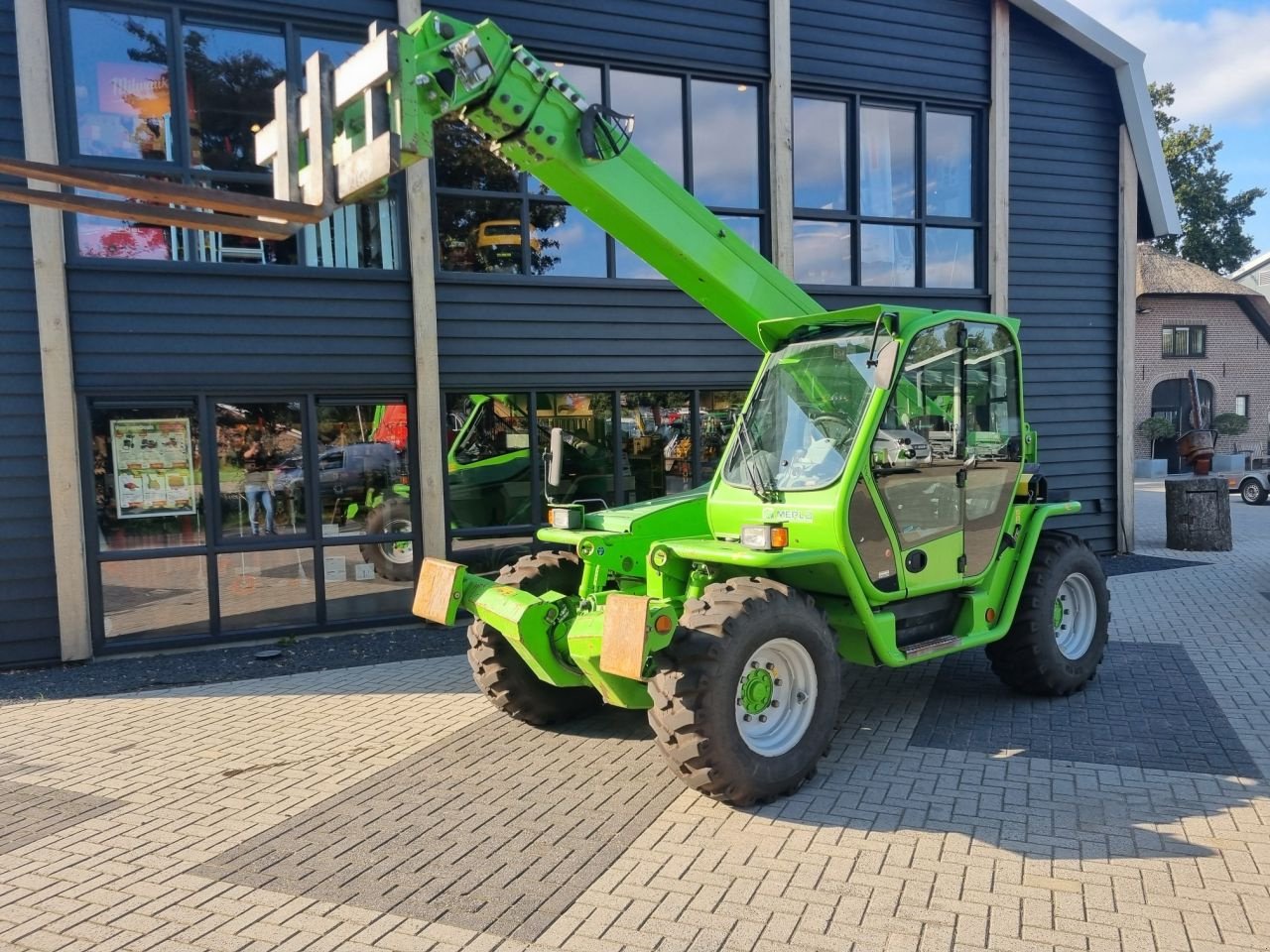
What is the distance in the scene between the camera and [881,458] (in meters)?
4.82

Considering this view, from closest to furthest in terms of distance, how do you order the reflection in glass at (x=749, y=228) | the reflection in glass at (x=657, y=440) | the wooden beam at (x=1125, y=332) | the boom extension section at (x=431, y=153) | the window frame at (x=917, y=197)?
the boom extension section at (x=431, y=153) < the reflection in glass at (x=657, y=440) < the reflection in glass at (x=749, y=228) < the window frame at (x=917, y=197) < the wooden beam at (x=1125, y=332)

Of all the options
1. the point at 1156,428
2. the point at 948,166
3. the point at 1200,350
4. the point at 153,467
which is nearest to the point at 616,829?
the point at 153,467

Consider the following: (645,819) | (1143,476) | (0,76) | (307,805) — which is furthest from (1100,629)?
(1143,476)

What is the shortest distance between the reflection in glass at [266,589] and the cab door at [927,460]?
17.3 feet

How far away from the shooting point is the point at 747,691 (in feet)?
14.2

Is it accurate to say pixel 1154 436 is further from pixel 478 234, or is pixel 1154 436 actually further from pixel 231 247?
pixel 231 247

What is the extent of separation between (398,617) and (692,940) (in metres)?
5.61

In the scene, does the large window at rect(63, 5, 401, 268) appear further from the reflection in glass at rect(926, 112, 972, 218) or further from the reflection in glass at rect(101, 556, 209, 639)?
the reflection in glass at rect(926, 112, 972, 218)

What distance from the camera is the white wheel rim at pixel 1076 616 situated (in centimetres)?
598

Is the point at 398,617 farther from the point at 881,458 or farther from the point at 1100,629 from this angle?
the point at 1100,629

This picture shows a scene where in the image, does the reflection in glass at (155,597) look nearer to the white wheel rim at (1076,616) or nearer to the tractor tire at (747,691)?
the tractor tire at (747,691)

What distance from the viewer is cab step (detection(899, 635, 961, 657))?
4898 mm

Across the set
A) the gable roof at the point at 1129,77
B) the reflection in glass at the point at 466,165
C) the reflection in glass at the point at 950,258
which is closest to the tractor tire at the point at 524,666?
the reflection in glass at the point at 466,165

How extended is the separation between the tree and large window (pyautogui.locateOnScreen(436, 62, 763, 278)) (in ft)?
122
